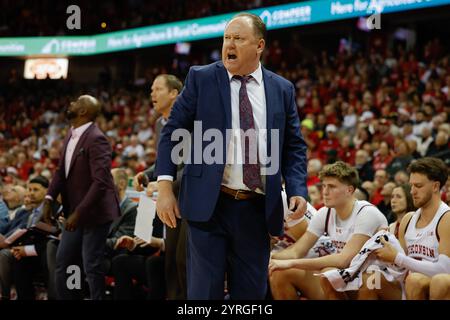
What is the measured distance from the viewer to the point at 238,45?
3.17 m

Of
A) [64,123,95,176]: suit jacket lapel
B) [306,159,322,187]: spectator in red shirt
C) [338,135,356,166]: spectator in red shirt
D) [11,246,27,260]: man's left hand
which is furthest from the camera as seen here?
[338,135,356,166]: spectator in red shirt

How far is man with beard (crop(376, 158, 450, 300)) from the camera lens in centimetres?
429

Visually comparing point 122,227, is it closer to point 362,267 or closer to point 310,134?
point 362,267

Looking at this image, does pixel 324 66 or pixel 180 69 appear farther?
pixel 180 69

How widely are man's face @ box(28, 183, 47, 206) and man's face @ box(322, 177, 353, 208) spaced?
3387 millimetres

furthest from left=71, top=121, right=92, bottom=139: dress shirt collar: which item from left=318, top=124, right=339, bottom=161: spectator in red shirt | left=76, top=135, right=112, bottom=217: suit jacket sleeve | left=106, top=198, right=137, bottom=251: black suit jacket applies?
left=318, top=124, right=339, bottom=161: spectator in red shirt

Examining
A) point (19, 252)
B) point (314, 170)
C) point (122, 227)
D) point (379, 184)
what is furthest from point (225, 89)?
point (314, 170)

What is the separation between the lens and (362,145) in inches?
427

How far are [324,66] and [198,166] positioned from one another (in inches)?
552

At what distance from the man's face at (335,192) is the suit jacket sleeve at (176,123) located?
1882 mm

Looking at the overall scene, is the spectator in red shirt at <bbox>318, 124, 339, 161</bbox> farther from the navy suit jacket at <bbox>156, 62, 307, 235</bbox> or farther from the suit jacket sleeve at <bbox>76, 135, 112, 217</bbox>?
the navy suit jacket at <bbox>156, 62, 307, 235</bbox>

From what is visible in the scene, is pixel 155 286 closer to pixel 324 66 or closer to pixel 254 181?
pixel 254 181

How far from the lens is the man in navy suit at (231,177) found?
3.08 m

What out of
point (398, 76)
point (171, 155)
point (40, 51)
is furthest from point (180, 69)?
point (171, 155)
